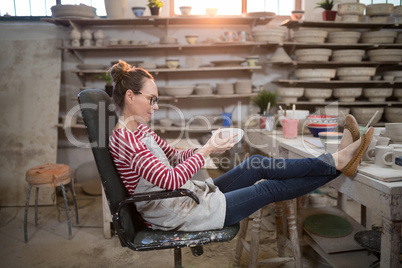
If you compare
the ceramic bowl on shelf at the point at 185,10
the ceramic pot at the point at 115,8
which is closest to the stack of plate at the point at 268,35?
the ceramic bowl on shelf at the point at 185,10

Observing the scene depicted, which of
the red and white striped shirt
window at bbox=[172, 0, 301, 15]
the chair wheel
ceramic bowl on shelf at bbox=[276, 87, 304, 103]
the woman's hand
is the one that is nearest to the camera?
the red and white striped shirt

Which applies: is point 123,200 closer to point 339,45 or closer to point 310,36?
point 310,36

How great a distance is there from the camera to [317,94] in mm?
4023

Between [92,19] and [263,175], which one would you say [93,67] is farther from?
[263,175]

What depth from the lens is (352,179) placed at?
1.69 metres

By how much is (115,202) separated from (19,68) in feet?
10.5

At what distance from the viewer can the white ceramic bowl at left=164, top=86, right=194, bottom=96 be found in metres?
3.90

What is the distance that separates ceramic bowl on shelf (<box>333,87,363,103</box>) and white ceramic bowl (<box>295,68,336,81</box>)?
0.20 m

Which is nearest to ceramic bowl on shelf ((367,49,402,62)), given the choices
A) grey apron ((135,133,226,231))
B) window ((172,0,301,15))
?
window ((172,0,301,15))

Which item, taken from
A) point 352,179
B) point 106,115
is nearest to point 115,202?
point 106,115

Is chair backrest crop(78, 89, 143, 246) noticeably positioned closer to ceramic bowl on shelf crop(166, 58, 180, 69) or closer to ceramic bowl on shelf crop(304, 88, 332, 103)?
ceramic bowl on shelf crop(166, 58, 180, 69)

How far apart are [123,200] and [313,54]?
3210 mm

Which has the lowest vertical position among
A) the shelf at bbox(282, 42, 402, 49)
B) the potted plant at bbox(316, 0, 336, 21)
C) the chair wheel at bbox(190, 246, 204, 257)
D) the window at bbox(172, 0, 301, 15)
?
the chair wheel at bbox(190, 246, 204, 257)

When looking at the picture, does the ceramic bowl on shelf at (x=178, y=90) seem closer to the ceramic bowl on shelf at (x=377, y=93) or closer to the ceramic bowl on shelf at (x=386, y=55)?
the ceramic bowl on shelf at (x=377, y=93)
